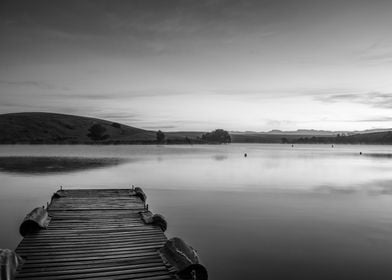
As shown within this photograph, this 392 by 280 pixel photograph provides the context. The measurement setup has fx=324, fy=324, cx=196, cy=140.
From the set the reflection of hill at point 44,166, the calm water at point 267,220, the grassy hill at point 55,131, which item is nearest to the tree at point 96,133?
the grassy hill at point 55,131

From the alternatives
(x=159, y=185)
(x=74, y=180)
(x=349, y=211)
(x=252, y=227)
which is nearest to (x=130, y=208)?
(x=252, y=227)

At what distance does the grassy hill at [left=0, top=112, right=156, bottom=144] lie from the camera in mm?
137725

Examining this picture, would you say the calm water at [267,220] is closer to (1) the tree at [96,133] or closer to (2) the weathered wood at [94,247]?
(2) the weathered wood at [94,247]

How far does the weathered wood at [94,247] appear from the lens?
764 centimetres

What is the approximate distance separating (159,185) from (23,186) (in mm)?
12032

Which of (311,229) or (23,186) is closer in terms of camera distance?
(311,229)

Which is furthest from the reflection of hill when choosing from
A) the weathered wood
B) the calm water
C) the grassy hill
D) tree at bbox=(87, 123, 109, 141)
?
tree at bbox=(87, 123, 109, 141)

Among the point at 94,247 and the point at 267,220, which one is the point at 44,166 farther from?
the point at 94,247

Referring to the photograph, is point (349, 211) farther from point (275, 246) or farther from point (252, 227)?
point (275, 246)

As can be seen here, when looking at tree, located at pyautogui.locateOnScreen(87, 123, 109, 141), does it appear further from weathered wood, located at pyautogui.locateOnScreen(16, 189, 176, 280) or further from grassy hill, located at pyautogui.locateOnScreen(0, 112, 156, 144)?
weathered wood, located at pyautogui.locateOnScreen(16, 189, 176, 280)

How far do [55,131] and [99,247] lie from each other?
154 metres

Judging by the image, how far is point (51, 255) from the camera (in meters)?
8.68

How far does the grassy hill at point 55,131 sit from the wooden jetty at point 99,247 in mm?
134173

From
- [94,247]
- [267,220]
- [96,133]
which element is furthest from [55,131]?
[94,247]
